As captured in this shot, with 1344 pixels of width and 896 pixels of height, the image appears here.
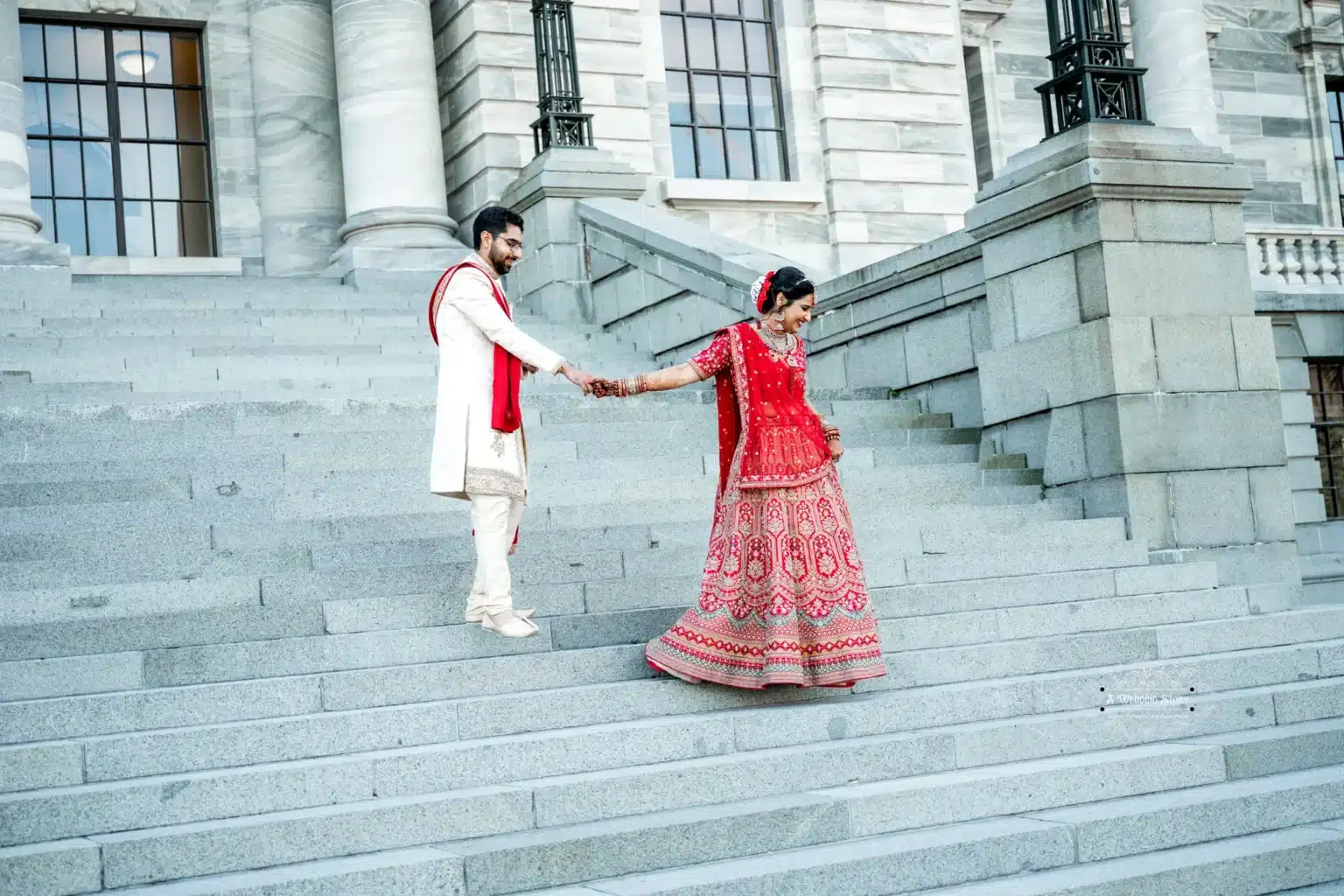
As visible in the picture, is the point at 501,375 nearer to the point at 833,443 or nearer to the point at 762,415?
the point at 762,415

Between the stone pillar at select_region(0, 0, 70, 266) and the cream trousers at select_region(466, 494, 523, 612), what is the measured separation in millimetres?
8305

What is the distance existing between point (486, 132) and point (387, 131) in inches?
51.0

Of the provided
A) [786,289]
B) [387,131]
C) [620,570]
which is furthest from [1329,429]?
[786,289]

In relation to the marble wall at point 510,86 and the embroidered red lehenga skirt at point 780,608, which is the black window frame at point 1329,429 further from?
the embroidered red lehenga skirt at point 780,608

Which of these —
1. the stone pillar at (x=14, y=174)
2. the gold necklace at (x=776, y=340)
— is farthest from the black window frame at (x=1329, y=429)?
the gold necklace at (x=776, y=340)

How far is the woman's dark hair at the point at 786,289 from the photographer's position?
718 centimetres

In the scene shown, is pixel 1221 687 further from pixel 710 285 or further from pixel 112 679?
pixel 710 285

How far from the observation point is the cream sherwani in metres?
7.07

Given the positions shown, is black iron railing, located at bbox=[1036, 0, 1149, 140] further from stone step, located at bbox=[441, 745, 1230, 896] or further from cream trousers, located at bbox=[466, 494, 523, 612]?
cream trousers, located at bbox=[466, 494, 523, 612]

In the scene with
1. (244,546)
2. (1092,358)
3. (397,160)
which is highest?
(397,160)

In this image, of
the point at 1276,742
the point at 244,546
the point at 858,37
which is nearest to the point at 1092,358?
the point at 1276,742

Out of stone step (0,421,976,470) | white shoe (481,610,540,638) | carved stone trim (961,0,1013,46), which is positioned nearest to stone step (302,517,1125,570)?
white shoe (481,610,540,638)

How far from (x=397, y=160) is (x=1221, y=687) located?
10.7 meters

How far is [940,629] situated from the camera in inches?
313
